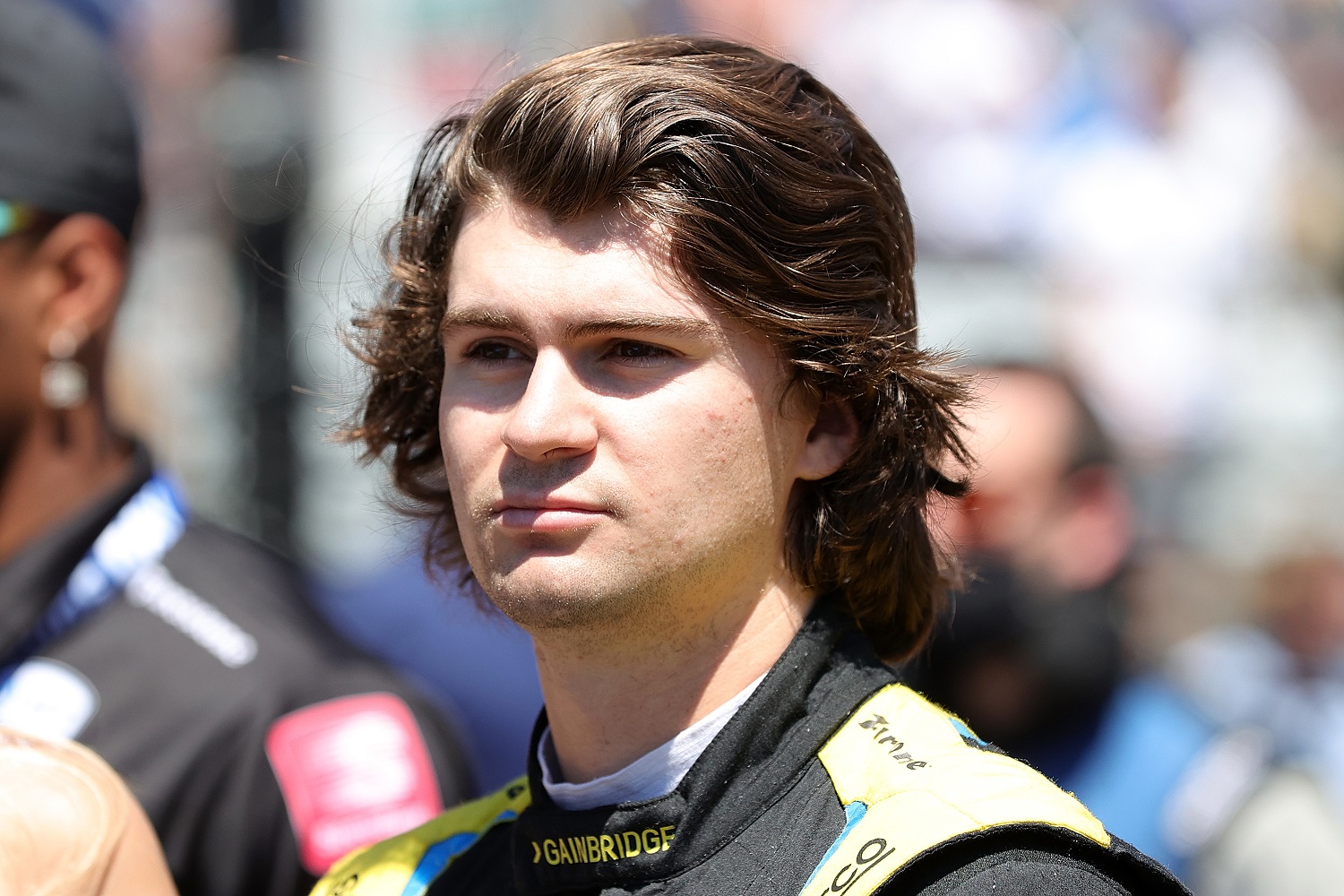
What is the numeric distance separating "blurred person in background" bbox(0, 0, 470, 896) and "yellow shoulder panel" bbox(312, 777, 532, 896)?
1.83 feet

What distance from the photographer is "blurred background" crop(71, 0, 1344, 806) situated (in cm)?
607

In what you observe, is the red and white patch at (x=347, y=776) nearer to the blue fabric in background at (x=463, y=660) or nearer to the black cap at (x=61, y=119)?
the blue fabric in background at (x=463, y=660)

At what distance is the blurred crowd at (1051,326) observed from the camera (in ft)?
12.6

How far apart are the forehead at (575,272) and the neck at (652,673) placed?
15.0 inches

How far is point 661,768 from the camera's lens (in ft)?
5.90

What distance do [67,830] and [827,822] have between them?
894mm

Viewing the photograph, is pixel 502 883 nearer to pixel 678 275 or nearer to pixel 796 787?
pixel 796 787

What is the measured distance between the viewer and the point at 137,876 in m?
1.82

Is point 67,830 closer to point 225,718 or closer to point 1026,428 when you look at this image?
point 225,718

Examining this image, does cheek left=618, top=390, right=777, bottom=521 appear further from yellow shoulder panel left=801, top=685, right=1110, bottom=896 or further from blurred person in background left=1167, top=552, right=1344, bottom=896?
blurred person in background left=1167, top=552, right=1344, bottom=896

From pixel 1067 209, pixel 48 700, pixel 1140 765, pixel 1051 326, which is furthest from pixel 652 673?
pixel 1067 209

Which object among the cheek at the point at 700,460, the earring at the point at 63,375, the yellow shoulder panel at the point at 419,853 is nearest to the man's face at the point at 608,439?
the cheek at the point at 700,460

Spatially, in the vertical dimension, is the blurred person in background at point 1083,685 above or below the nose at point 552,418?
below

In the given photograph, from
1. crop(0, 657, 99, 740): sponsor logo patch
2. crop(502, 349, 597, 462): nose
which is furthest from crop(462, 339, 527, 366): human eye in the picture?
crop(0, 657, 99, 740): sponsor logo patch
